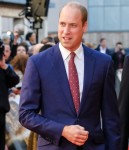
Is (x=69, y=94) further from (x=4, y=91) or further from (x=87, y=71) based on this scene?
(x=4, y=91)

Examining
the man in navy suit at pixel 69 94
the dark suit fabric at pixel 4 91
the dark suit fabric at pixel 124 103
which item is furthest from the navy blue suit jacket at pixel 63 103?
the dark suit fabric at pixel 4 91

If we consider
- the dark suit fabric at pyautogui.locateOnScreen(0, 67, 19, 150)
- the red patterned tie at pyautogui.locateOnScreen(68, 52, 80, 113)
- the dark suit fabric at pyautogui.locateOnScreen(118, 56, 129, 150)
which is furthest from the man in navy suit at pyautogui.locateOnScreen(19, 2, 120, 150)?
the dark suit fabric at pyautogui.locateOnScreen(0, 67, 19, 150)

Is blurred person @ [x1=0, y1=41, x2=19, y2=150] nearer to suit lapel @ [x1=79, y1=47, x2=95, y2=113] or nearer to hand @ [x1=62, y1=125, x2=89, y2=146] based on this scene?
suit lapel @ [x1=79, y1=47, x2=95, y2=113]

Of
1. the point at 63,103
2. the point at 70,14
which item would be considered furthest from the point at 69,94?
the point at 70,14

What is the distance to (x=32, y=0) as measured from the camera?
56.4 ft

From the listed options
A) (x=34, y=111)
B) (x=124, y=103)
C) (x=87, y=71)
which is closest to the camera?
(x=34, y=111)

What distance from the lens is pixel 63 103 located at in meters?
4.46

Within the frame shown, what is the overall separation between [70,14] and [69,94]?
54cm

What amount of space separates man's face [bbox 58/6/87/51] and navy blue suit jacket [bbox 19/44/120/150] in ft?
0.55

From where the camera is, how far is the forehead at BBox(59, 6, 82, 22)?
14.7ft

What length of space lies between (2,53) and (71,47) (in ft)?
12.2

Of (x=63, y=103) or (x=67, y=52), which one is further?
(x=67, y=52)

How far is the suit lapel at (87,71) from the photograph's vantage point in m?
4.50

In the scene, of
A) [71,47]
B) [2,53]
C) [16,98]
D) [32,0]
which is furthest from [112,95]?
[32,0]
